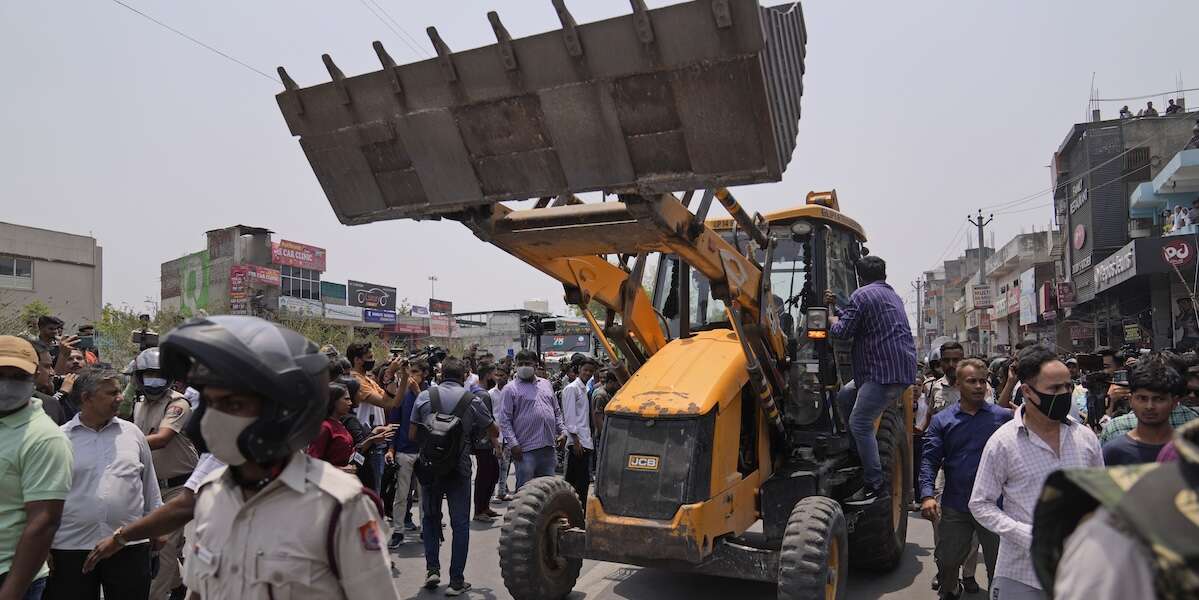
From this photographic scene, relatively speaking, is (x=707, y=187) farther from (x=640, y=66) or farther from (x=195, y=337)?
(x=195, y=337)

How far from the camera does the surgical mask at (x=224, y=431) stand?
202 centimetres

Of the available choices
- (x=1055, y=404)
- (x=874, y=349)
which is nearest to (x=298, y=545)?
(x=1055, y=404)

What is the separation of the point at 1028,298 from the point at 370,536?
45.8m

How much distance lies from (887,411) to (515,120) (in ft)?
15.1

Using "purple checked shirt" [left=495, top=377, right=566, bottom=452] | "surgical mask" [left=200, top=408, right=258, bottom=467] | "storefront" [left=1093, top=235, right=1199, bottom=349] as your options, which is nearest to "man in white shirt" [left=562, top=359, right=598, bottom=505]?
"purple checked shirt" [left=495, top=377, right=566, bottom=452]

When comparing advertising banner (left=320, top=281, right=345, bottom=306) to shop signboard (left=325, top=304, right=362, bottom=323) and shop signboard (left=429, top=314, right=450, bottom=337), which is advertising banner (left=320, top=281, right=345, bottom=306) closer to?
shop signboard (left=325, top=304, right=362, bottom=323)

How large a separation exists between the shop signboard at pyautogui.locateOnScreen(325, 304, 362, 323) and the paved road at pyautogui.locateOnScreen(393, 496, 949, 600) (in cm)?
5059

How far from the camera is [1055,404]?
3779 millimetres

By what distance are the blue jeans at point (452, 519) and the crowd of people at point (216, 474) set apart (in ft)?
0.04

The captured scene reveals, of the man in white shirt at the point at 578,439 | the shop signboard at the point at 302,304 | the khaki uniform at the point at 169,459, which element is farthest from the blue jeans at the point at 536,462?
the shop signboard at the point at 302,304

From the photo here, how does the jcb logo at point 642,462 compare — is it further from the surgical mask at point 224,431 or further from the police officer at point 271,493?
the surgical mask at point 224,431

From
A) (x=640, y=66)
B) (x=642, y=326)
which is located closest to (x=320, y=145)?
(x=640, y=66)

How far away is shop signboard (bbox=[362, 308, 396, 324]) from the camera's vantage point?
196 feet

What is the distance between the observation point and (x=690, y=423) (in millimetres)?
5289
